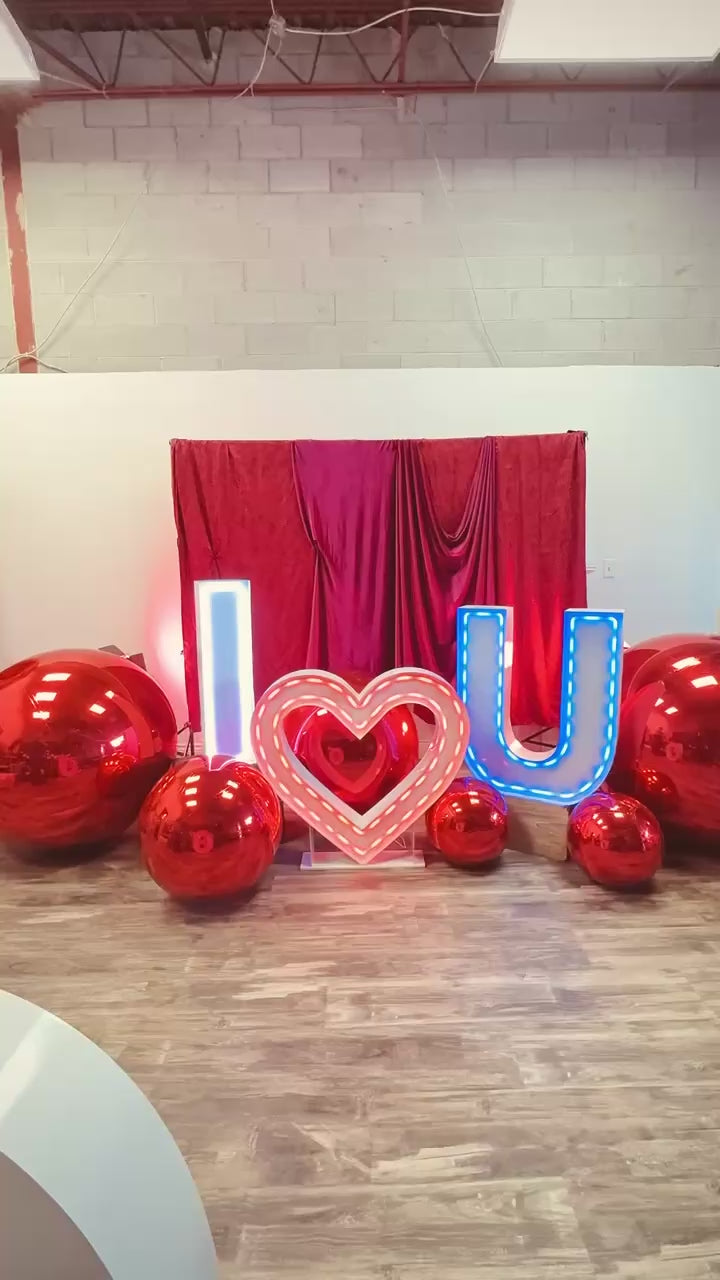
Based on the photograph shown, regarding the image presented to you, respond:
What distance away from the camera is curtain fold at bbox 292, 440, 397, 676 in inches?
142

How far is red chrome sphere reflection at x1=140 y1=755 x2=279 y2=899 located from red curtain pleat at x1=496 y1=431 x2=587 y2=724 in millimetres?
1769

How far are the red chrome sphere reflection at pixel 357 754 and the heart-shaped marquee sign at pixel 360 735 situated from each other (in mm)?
142

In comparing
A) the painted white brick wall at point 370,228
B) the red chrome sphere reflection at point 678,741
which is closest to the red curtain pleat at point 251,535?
the painted white brick wall at point 370,228

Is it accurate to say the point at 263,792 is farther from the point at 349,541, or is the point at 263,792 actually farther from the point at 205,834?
the point at 349,541

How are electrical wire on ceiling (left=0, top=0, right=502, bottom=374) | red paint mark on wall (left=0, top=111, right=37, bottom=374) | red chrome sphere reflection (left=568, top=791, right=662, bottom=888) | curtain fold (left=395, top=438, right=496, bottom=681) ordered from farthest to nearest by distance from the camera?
red paint mark on wall (left=0, top=111, right=37, bottom=374) → electrical wire on ceiling (left=0, top=0, right=502, bottom=374) → curtain fold (left=395, top=438, right=496, bottom=681) → red chrome sphere reflection (left=568, top=791, right=662, bottom=888)

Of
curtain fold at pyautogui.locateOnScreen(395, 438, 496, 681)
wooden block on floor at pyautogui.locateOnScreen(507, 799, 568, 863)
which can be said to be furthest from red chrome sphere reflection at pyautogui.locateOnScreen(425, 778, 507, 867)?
curtain fold at pyautogui.locateOnScreen(395, 438, 496, 681)

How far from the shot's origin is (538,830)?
10.2 feet

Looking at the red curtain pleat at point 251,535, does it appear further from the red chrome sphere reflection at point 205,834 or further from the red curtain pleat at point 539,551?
the red chrome sphere reflection at point 205,834

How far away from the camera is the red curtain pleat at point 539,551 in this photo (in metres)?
3.62

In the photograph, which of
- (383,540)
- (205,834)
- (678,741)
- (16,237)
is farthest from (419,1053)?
(16,237)

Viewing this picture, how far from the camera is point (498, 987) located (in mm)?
2098

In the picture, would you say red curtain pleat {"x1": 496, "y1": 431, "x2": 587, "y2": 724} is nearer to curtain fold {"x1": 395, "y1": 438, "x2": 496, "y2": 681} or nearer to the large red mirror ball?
curtain fold {"x1": 395, "y1": 438, "x2": 496, "y2": 681}

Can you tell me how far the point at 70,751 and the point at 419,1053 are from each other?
1.51 meters

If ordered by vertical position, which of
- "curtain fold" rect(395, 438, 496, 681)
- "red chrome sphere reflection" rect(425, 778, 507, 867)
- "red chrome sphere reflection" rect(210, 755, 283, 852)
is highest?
"curtain fold" rect(395, 438, 496, 681)
